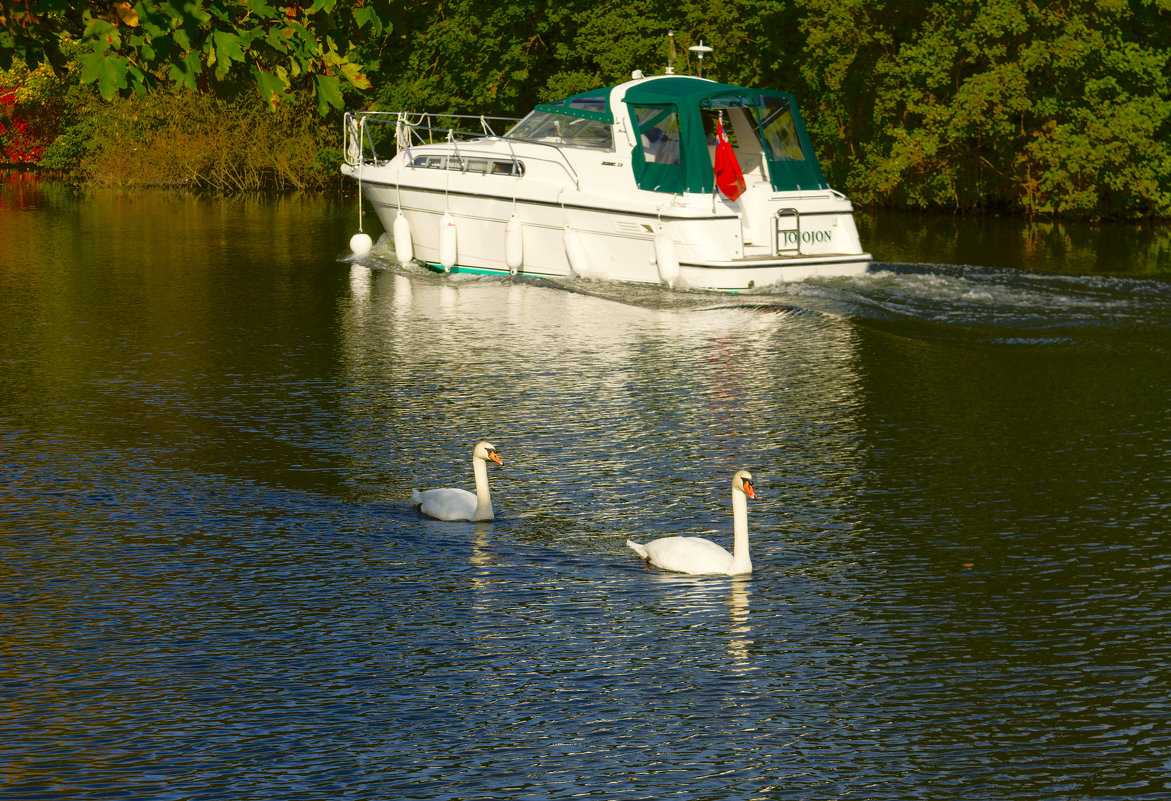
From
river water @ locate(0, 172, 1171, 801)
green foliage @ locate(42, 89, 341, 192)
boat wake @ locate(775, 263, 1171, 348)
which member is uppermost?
green foliage @ locate(42, 89, 341, 192)

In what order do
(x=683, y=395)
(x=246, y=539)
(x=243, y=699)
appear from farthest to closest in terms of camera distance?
(x=683, y=395)
(x=246, y=539)
(x=243, y=699)

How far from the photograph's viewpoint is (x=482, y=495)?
1208 centimetres

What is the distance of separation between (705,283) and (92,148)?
1314 inches

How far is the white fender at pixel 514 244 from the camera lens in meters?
25.8

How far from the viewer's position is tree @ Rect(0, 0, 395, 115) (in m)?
7.47

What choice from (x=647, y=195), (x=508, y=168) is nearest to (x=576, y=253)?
(x=647, y=195)

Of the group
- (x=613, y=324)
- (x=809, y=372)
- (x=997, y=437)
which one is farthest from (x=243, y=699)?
(x=613, y=324)

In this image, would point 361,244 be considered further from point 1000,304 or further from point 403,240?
point 1000,304

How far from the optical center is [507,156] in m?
25.8

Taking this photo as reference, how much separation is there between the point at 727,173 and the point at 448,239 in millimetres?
5339

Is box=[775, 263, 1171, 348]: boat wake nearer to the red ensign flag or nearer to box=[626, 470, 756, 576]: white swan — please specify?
the red ensign flag

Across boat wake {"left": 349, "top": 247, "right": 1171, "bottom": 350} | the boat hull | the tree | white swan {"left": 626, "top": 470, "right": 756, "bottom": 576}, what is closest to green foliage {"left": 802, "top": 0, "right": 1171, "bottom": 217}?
boat wake {"left": 349, "top": 247, "right": 1171, "bottom": 350}

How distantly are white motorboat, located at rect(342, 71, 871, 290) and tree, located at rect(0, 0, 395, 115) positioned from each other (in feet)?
49.2

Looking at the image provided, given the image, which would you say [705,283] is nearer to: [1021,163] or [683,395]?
[683,395]
